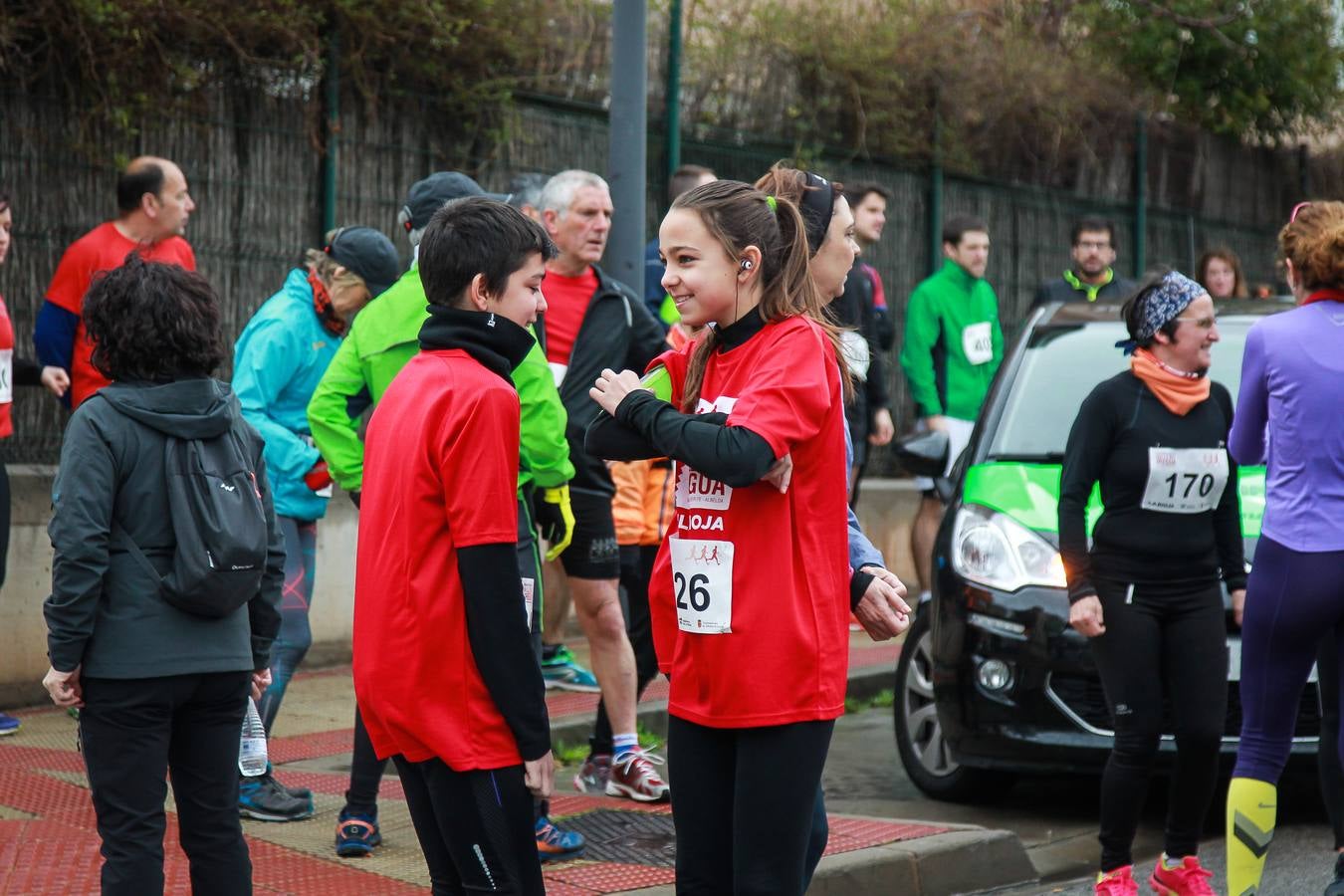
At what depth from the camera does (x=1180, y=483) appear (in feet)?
16.9

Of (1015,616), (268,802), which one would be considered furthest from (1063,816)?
(268,802)

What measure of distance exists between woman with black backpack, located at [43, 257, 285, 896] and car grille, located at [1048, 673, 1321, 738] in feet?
9.74

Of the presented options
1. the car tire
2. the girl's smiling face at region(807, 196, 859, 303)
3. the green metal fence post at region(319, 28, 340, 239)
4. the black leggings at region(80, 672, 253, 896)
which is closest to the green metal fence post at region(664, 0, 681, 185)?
the green metal fence post at region(319, 28, 340, 239)

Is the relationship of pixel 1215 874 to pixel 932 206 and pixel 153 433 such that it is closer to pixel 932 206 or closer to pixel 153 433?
pixel 153 433

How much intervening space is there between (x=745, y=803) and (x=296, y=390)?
3.06 metres

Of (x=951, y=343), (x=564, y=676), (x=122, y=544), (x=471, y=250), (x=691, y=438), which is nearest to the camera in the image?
(x=691, y=438)

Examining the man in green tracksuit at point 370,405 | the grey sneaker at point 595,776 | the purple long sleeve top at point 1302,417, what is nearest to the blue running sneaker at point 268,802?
the man in green tracksuit at point 370,405

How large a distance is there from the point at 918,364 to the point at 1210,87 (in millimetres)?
7296

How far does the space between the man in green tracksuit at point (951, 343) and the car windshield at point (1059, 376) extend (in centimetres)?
281

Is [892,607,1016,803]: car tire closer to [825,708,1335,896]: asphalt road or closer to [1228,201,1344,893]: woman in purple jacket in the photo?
[825,708,1335,896]: asphalt road

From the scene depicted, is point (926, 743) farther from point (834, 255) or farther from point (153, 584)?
point (153, 584)

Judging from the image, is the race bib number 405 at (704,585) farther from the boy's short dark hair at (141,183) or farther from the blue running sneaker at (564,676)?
the blue running sneaker at (564,676)

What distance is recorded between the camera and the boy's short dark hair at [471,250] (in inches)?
142

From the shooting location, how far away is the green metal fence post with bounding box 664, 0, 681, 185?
10570 millimetres
